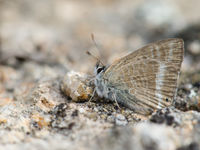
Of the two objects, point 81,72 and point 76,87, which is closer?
point 76,87

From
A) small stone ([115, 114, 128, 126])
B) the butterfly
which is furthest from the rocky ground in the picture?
the butterfly

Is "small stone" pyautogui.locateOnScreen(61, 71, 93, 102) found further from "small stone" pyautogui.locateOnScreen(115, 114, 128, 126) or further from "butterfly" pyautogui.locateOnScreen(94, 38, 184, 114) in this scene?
"small stone" pyautogui.locateOnScreen(115, 114, 128, 126)

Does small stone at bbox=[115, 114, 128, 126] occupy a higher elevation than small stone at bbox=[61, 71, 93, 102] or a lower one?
lower

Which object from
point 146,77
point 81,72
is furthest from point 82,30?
point 146,77

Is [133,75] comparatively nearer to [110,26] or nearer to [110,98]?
[110,98]

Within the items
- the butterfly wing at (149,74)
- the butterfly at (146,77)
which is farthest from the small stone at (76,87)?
the butterfly wing at (149,74)

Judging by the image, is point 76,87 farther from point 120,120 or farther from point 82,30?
point 82,30

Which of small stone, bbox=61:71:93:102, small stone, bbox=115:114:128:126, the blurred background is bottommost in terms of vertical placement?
small stone, bbox=115:114:128:126
